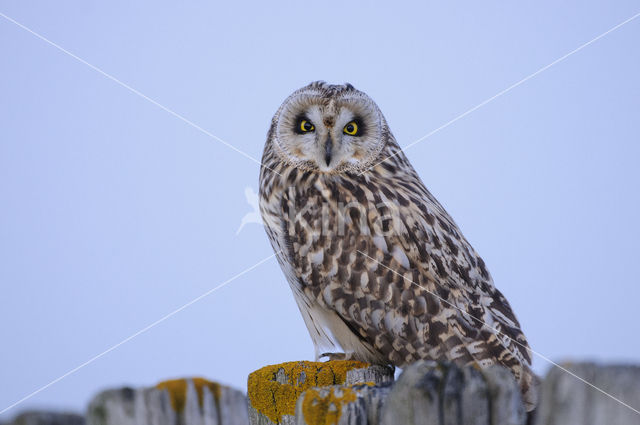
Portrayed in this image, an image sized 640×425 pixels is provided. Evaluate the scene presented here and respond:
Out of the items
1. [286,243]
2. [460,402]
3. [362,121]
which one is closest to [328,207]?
[286,243]

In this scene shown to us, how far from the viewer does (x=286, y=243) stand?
139 inches

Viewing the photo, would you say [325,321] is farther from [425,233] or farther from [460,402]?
[460,402]

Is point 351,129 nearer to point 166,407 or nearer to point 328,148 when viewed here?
point 328,148

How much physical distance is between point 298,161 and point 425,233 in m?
0.81

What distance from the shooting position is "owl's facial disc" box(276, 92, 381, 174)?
3.43 metres

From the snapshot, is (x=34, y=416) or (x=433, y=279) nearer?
(x=34, y=416)

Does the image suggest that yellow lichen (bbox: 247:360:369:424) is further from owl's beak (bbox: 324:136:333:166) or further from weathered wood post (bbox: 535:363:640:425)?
weathered wood post (bbox: 535:363:640:425)

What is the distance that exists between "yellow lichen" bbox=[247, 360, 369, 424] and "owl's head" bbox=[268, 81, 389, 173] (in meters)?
1.23

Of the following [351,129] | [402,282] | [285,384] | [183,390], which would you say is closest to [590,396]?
[183,390]

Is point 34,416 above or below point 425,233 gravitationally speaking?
below

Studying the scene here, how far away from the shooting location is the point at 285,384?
2521 millimetres

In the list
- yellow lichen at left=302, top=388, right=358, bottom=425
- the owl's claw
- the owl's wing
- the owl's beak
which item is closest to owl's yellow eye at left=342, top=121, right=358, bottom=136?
the owl's beak

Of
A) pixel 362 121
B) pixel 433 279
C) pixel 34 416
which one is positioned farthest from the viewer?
pixel 362 121

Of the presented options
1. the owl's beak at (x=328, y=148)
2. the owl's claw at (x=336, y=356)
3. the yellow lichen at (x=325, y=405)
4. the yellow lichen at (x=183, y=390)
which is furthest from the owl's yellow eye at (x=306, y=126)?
the yellow lichen at (x=183, y=390)
